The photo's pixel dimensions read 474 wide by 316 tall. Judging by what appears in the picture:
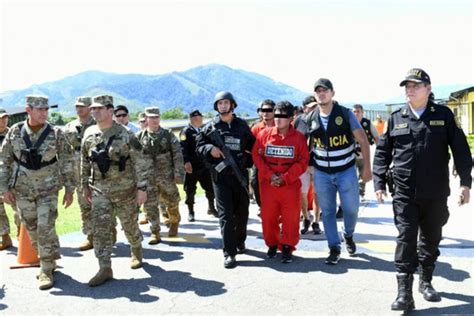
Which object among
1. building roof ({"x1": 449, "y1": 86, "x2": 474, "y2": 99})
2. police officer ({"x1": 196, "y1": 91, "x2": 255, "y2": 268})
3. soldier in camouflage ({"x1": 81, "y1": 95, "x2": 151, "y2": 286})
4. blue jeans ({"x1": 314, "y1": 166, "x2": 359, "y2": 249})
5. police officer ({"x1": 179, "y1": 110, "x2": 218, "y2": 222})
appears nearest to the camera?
soldier in camouflage ({"x1": 81, "y1": 95, "x2": 151, "y2": 286})

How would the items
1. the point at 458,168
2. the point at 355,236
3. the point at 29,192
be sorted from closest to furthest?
the point at 458,168 → the point at 29,192 → the point at 355,236

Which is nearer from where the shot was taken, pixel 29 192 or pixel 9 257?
pixel 29 192

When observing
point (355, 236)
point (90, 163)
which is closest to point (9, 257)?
point (90, 163)

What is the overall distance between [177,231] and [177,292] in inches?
104

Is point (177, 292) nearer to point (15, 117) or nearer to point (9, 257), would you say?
point (9, 257)

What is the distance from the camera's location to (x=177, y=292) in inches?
189

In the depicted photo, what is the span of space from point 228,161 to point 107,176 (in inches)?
58.9

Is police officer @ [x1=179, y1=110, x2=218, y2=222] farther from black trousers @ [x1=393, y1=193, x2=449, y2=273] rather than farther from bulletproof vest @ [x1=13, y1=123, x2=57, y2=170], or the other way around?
black trousers @ [x1=393, y1=193, x2=449, y2=273]

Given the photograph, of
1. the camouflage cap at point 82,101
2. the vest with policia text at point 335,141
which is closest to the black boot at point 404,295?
the vest with policia text at point 335,141

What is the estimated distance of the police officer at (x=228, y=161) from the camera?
18.7ft

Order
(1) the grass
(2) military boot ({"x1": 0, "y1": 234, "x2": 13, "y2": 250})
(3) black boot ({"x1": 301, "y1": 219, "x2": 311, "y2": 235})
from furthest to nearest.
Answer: (1) the grass < (3) black boot ({"x1": 301, "y1": 219, "x2": 311, "y2": 235}) < (2) military boot ({"x1": 0, "y1": 234, "x2": 13, "y2": 250})

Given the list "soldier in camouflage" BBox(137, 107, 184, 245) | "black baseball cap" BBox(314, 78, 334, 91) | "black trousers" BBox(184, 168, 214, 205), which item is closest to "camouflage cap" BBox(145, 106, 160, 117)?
"soldier in camouflage" BBox(137, 107, 184, 245)

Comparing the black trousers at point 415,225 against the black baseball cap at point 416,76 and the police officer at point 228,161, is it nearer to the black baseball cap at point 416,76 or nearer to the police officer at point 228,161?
the black baseball cap at point 416,76

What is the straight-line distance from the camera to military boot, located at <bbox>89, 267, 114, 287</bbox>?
505 cm
